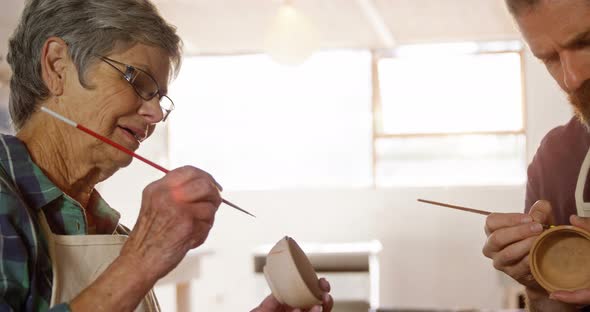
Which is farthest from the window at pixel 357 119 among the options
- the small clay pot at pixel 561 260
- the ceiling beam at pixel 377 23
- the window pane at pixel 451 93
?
the small clay pot at pixel 561 260

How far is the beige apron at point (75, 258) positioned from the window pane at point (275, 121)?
626 cm

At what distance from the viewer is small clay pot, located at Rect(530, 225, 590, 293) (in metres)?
1.54

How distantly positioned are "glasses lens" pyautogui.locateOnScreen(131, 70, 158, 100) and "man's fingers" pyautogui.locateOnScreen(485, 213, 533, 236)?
0.82m

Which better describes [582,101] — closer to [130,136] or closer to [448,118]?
[130,136]

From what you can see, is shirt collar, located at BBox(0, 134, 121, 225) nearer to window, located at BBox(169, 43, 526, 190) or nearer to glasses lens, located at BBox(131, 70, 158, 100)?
glasses lens, located at BBox(131, 70, 158, 100)

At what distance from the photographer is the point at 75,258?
1.57 m

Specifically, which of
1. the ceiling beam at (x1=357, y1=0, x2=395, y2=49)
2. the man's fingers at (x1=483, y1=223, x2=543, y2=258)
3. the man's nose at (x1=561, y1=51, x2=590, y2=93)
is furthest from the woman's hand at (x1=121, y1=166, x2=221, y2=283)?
the ceiling beam at (x1=357, y1=0, x2=395, y2=49)

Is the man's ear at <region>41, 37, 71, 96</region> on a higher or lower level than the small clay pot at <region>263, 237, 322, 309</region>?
higher

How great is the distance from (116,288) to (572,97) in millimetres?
1121

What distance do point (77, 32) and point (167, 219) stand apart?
0.51 meters

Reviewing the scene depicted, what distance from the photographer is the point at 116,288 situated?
4.32 feet

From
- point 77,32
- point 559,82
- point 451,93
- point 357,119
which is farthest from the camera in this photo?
point 357,119

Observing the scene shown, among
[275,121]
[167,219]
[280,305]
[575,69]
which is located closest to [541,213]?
[575,69]

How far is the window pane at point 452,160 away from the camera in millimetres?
7660
